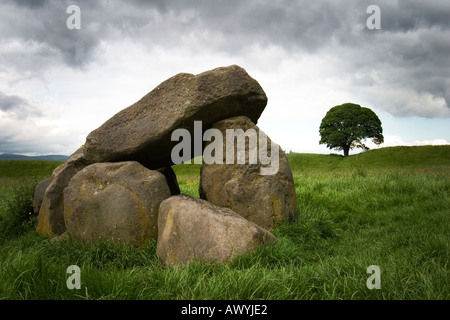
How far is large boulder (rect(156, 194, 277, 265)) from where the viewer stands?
5.66 metres

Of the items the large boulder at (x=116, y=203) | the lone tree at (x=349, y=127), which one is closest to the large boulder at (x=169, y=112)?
the large boulder at (x=116, y=203)

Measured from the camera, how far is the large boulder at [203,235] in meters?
5.66

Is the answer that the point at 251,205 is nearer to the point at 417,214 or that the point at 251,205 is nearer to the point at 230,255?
the point at 230,255

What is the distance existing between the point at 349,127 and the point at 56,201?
137 feet

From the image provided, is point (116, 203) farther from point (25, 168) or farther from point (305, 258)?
point (25, 168)

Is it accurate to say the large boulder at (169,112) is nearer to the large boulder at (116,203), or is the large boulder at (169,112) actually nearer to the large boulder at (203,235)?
the large boulder at (116,203)

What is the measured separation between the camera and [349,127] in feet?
146

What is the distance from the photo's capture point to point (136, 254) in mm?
→ 6844

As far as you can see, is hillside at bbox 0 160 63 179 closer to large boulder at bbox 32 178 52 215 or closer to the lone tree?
large boulder at bbox 32 178 52 215

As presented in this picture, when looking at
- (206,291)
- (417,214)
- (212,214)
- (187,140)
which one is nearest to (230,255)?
(212,214)

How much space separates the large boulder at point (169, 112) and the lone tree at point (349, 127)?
38824mm

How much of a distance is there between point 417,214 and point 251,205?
4.35 metres

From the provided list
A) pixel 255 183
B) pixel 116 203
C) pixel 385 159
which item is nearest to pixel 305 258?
pixel 255 183

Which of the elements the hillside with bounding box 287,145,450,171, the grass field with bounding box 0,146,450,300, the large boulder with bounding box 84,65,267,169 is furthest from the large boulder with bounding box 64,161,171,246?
the hillside with bounding box 287,145,450,171
